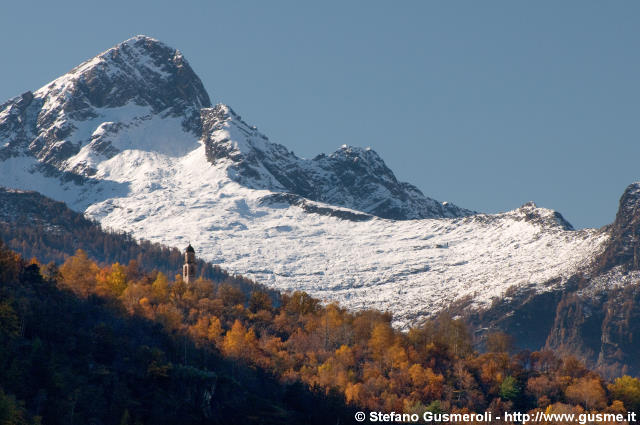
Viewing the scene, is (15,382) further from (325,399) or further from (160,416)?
(325,399)

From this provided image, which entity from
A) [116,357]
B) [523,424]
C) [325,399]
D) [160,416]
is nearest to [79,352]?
[116,357]

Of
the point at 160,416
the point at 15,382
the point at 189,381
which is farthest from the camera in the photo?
the point at 189,381

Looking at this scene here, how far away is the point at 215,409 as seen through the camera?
176m

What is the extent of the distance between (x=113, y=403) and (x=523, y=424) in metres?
73.9

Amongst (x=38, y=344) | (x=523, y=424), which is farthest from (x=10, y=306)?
(x=523, y=424)

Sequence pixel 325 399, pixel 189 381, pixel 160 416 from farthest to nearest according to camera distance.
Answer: pixel 325 399 → pixel 189 381 → pixel 160 416

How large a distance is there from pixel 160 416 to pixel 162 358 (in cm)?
1823

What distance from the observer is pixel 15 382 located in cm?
15288

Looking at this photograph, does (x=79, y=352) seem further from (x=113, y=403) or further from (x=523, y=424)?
(x=523, y=424)

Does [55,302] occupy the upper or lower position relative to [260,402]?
upper

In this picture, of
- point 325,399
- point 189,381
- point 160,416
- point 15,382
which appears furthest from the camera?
point 325,399

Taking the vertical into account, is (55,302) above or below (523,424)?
above

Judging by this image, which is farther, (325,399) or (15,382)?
(325,399)

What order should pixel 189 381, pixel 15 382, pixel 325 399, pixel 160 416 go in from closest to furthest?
pixel 15 382, pixel 160 416, pixel 189 381, pixel 325 399
